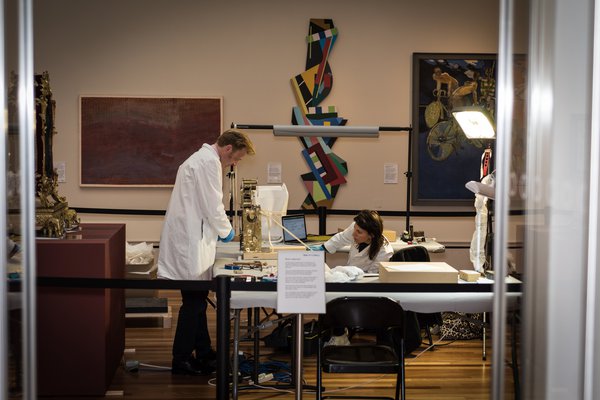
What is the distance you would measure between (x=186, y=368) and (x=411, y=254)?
1.62m

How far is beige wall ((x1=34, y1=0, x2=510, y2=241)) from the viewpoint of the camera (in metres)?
8.87

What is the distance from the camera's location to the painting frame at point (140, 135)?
8.82 m

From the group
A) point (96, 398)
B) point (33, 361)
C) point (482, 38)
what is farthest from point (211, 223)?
point (482, 38)

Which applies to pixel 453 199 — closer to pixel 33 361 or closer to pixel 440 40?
pixel 440 40

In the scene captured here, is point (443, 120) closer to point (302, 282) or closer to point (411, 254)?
point (411, 254)

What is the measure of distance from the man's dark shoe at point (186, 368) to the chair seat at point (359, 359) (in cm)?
126

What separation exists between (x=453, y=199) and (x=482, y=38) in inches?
67.5

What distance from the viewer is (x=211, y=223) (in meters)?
5.40

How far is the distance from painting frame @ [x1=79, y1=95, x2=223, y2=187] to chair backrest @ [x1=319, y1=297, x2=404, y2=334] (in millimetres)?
4898

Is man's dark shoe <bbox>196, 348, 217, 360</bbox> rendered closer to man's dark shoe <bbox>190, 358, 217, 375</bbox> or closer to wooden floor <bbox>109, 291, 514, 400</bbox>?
man's dark shoe <bbox>190, 358, 217, 375</bbox>

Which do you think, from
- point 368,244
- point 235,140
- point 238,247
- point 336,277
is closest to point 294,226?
point 238,247

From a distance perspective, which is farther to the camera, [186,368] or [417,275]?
[186,368]

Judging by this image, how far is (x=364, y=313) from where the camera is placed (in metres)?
4.20

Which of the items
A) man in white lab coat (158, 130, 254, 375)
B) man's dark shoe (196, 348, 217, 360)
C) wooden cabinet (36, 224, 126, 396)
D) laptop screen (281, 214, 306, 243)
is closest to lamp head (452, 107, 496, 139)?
laptop screen (281, 214, 306, 243)
